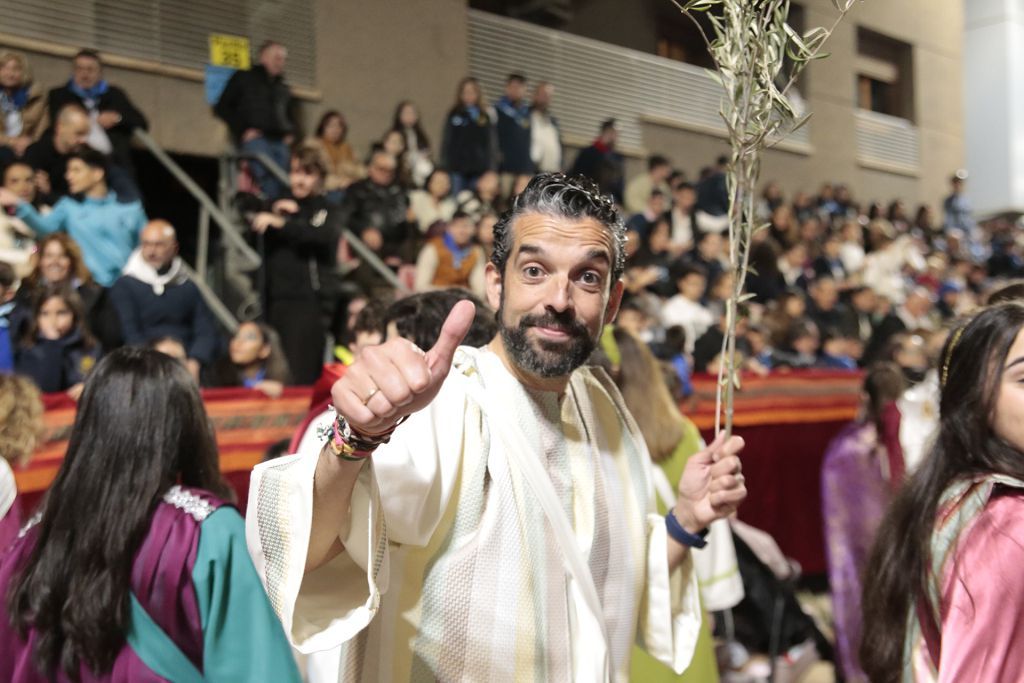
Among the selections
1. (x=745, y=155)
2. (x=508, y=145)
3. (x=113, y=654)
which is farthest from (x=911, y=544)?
(x=508, y=145)

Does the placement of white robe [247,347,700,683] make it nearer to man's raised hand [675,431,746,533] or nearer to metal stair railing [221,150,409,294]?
man's raised hand [675,431,746,533]

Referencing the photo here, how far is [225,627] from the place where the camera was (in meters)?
1.97

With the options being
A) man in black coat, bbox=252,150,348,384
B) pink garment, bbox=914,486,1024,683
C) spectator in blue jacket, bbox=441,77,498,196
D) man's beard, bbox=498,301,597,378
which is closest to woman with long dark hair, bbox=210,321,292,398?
man in black coat, bbox=252,150,348,384

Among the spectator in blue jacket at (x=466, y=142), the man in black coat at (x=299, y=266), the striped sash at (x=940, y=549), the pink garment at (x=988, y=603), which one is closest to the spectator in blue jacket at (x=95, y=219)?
the man in black coat at (x=299, y=266)

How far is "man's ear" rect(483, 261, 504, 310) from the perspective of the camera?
6.03ft

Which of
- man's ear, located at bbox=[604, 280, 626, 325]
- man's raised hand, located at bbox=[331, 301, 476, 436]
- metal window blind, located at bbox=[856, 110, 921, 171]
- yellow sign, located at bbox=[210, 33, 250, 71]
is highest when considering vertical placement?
metal window blind, located at bbox=[856, 110, 921, 171]

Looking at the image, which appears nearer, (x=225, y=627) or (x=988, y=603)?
(x=988, y=603)

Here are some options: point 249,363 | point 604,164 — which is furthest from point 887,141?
point 249,363

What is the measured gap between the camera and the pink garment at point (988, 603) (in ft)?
5.40

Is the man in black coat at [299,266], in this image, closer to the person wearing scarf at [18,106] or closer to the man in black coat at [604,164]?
the person wearing scarf at [18,106]

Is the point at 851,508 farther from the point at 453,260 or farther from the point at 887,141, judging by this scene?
the point at 887,141

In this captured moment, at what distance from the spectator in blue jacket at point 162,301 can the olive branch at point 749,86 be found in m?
3.33

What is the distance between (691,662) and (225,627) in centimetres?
140

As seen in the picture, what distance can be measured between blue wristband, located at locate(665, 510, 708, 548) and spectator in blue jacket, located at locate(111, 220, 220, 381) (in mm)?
3101
